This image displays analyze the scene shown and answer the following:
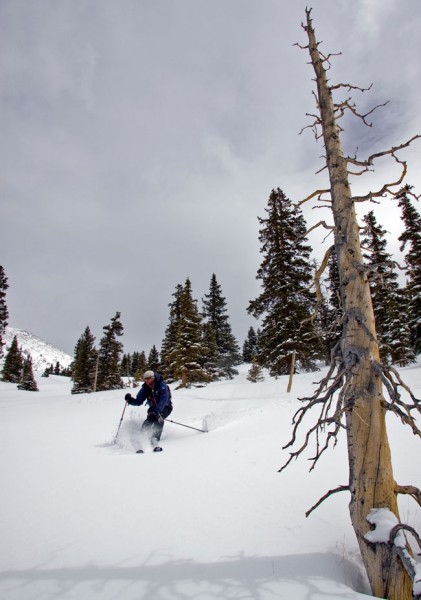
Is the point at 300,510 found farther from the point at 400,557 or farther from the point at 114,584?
the point at 114,584

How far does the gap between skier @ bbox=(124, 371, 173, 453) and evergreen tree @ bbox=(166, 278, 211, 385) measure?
2094 centimetres

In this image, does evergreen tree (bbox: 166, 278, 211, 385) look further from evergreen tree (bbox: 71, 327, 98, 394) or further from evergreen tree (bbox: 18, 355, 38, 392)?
evergreen tree (bbox: 18, 355, 38, 392)

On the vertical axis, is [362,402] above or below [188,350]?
below

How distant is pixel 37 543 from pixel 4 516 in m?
0.89

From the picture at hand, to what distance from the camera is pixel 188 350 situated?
29.2 metres

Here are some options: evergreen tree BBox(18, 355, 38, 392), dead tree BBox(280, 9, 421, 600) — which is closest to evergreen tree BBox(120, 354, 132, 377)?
evergreen tree BBox(18, 355, 38, 392)

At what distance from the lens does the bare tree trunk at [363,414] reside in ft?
7.72

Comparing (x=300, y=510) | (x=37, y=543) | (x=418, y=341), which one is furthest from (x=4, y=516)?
(x=418, y=341)

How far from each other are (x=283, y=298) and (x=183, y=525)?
55.9ft

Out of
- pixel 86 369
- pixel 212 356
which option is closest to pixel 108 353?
pixel 86 369

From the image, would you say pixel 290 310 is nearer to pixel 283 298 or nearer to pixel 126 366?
pixel 283 298

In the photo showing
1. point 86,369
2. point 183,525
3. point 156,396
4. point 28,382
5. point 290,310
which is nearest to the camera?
point 183,525

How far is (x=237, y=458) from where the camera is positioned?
547 centimetres

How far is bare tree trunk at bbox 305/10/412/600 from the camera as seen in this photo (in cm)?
235
